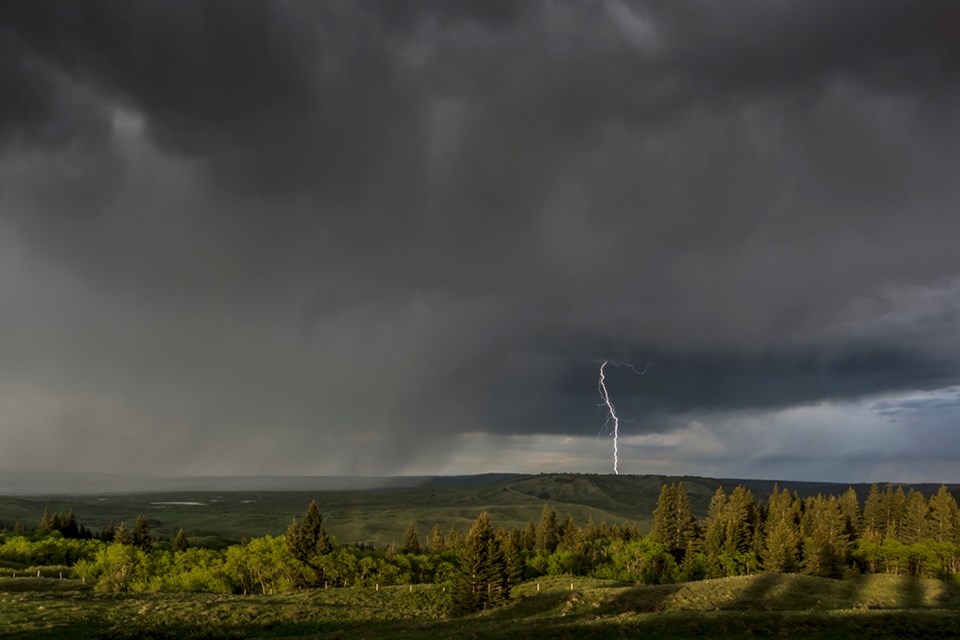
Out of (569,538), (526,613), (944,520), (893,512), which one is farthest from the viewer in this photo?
(893,512)

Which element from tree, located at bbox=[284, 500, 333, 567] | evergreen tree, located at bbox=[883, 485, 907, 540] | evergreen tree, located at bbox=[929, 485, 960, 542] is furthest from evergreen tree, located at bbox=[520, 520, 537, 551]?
evergreen tree, located at bbox=[929, 485, 960, 542]

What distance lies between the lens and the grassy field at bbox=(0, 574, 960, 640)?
40.6 meters

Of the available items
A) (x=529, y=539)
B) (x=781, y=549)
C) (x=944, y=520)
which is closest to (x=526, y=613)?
(x=781, y=549)

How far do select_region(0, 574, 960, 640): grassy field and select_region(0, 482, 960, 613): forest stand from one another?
15.9 m

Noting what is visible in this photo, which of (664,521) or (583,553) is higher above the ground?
(664,521)

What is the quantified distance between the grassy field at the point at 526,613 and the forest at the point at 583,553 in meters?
15.9

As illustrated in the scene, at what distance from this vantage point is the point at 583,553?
14650 centimetres

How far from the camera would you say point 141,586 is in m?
96.2

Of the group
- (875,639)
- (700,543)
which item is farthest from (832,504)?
(875,639)

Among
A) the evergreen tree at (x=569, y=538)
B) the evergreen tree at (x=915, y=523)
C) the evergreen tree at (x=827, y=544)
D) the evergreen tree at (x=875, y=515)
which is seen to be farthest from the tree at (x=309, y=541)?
the evergreen tree at (x=875, y=515)

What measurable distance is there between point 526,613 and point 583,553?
296 ft

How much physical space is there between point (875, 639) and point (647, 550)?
101 m

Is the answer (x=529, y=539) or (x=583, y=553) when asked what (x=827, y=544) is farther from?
(x=529, y=539)

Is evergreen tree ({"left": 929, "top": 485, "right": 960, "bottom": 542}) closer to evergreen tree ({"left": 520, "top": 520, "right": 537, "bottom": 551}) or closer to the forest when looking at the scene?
the forest
